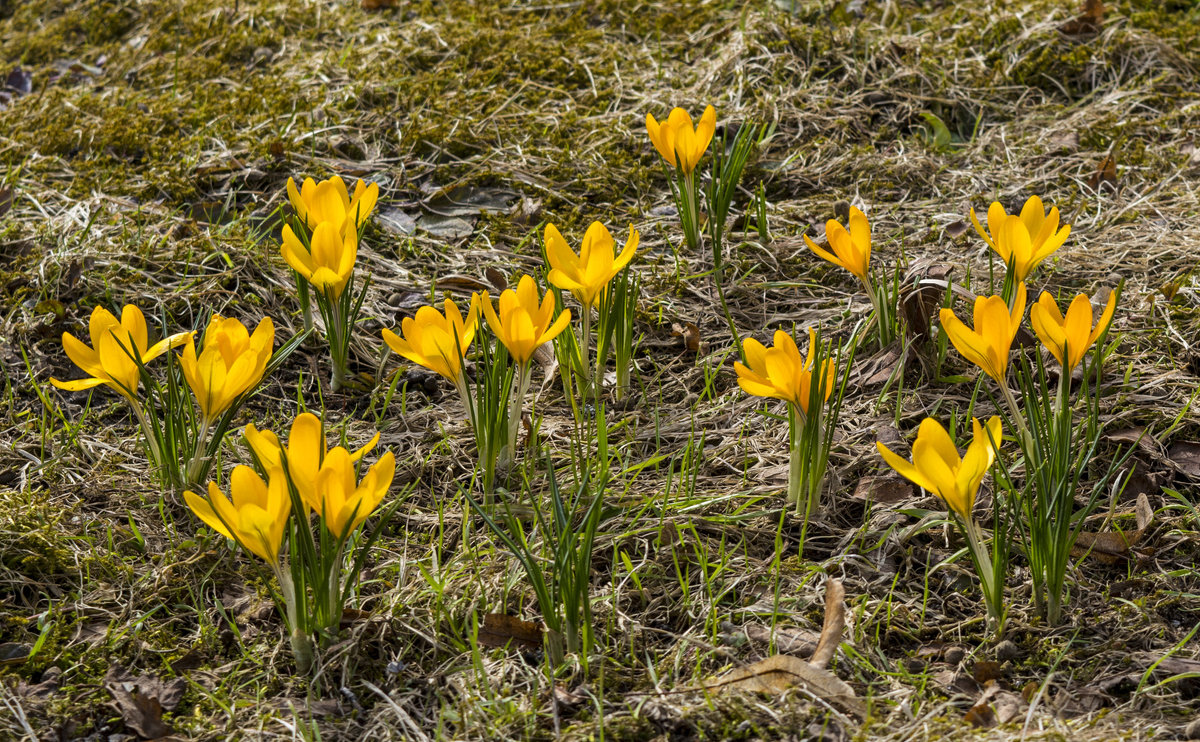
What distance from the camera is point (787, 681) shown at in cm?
146

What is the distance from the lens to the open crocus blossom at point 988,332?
158 cm

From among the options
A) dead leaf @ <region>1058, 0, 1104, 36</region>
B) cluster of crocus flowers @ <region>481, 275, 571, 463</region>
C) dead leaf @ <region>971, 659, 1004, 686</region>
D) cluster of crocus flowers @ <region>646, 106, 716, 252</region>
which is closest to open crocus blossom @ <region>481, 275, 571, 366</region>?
cluster of crocus flowers @ <region>481, 275, 571, 463</region>

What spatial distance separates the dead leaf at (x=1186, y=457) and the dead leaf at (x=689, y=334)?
958 mm

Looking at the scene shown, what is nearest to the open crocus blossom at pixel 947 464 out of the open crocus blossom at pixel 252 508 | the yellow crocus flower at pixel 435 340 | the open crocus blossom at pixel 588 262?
the open crocus blossom at pixel 588 262

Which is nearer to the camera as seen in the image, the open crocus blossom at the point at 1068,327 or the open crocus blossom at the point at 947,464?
the open crocus blossom at the point at 947,464

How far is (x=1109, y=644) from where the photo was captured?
157cm

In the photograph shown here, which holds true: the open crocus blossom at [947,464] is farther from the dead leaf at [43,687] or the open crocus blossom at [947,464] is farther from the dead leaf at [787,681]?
the dead leaf at [43,687]

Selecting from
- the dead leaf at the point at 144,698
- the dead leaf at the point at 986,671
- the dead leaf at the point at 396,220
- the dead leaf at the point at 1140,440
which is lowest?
the dead leaf at the point at 986,671

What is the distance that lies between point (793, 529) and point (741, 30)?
2100 millimetres

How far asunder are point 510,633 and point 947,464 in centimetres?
71

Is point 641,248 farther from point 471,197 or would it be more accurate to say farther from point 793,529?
point 793,529

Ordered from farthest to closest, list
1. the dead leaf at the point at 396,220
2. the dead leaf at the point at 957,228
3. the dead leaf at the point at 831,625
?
the dead leaf at the point at 396,220
the dead leaf at the point at 957,228
the dead leaf at the point at 831,625

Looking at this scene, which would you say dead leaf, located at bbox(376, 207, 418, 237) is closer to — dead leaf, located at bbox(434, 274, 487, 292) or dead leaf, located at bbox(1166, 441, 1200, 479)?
dead leaf, located at bbox(434, 274, 487, 292)

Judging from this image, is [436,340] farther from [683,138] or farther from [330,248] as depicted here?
[683,138]
